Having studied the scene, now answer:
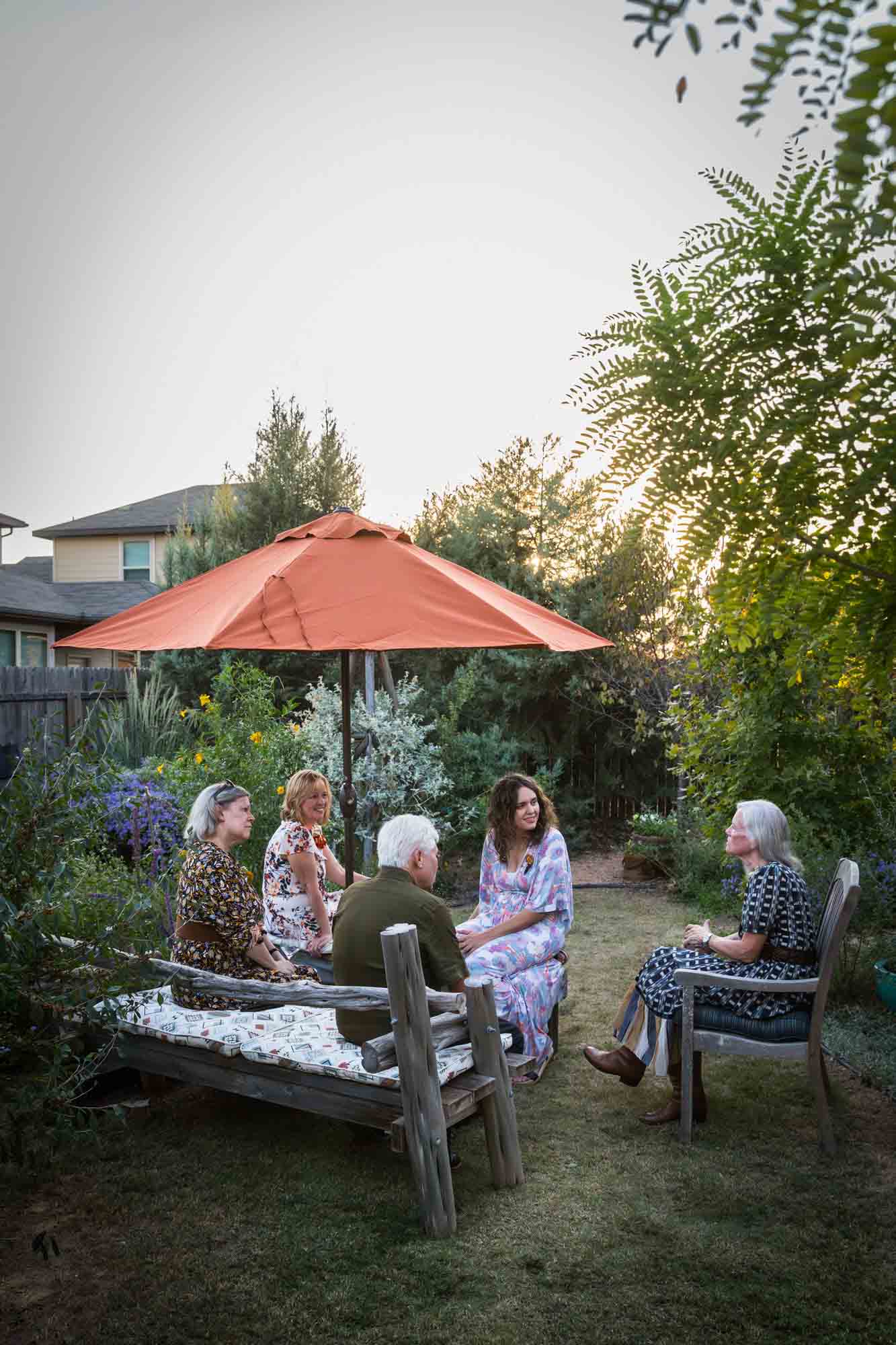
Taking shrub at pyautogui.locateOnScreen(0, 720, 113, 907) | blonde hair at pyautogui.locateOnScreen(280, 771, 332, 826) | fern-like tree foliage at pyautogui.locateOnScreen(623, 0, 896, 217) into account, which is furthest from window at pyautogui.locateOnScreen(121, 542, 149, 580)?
fern-like tree foliage at pyautogui.locateOnScreen(623, 0, 896, 217)

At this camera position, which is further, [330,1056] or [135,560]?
[135,560]

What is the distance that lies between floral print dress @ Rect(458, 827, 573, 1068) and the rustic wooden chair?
891mm

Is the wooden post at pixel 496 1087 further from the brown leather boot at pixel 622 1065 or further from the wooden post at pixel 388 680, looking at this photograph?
the wooden post at pixel 388 680

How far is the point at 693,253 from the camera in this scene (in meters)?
1.57

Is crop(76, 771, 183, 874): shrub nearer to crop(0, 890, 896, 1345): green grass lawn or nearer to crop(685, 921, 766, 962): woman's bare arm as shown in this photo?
crop(0, 890, 896, 1345): green grass lawn

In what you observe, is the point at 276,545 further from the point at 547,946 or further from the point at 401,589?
the point at 547,946

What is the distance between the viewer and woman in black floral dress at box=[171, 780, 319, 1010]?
4555mm

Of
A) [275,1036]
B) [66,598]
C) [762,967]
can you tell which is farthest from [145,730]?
[66,598]

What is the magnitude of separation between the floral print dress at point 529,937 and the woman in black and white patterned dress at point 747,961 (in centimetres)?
42

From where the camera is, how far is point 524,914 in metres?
5.25

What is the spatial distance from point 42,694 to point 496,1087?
992 cm

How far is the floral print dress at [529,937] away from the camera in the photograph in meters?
5.01

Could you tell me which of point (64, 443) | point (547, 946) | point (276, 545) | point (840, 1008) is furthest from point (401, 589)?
point (64, 443)

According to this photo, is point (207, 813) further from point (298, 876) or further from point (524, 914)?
point (524, 914)
